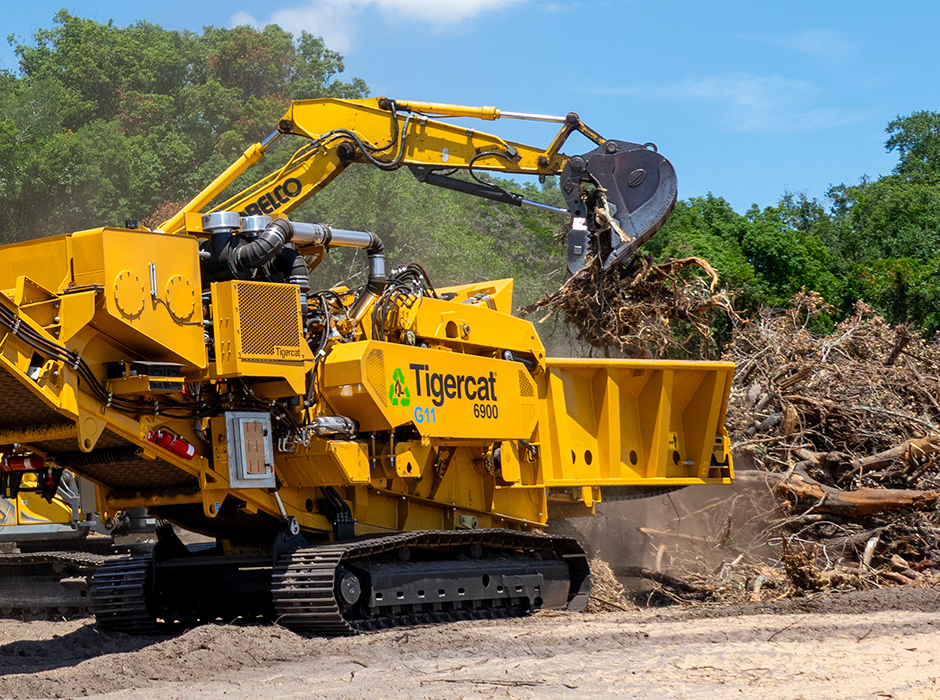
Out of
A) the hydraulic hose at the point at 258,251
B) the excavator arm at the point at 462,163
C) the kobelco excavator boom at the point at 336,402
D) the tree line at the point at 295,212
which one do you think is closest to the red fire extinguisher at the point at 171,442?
the kobelco excavator boom at the point at 336,402

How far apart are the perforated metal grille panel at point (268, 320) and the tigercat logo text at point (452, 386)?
1048 millimetres

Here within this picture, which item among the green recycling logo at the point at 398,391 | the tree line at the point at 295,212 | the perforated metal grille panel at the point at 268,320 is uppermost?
the tree line at the point at 295,212

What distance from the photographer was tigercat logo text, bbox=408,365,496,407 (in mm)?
8258

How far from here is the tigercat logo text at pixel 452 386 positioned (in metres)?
8.26

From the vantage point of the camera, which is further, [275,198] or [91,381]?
[275,198]

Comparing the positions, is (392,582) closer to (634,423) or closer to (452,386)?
(452,386)

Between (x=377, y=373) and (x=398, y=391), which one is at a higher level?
(x=377, y=373)

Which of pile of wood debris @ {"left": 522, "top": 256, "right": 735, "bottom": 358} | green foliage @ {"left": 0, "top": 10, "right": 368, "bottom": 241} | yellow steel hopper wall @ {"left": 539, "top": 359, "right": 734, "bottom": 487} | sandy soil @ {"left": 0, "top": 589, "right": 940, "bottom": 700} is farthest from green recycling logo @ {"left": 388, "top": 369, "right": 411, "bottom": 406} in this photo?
green foliage @ {"left": 0, "top": 10, "right": 368, "bottom": 241}

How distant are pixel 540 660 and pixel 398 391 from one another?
2.31 m

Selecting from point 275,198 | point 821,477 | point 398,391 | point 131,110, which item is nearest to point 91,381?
point 398,391

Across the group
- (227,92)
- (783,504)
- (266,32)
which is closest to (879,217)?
(783,504)

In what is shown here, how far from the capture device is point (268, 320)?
7.32m

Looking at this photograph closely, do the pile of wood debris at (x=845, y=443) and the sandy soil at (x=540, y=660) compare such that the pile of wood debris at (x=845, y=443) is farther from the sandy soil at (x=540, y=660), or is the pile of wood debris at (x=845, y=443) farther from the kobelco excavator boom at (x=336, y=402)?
the sandy soil at (x=540, y=660)

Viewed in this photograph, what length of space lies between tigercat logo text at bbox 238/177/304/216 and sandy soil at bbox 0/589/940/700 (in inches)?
144
